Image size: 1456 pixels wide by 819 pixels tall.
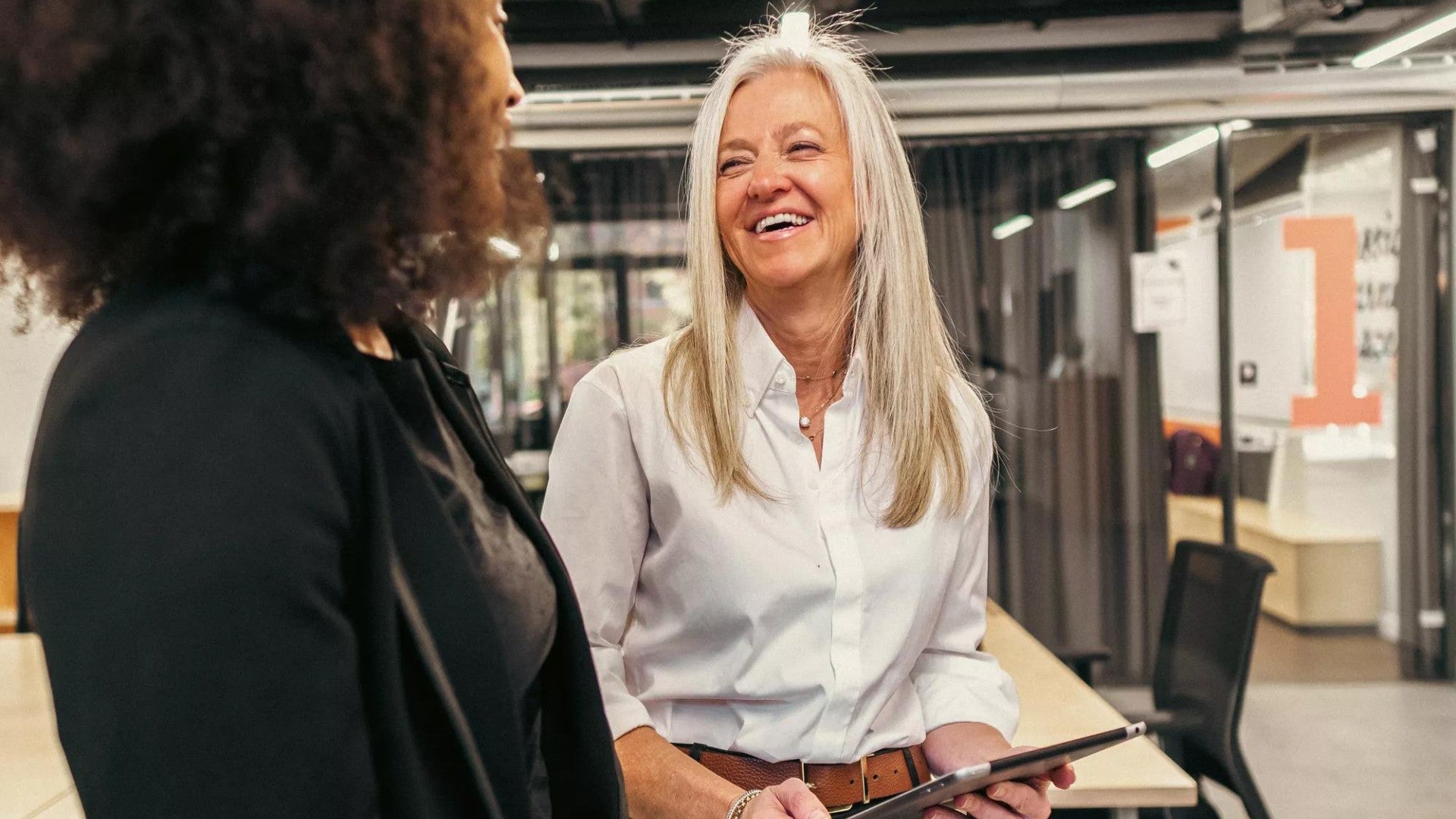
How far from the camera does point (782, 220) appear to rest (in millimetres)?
1464

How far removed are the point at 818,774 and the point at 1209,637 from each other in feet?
6.70

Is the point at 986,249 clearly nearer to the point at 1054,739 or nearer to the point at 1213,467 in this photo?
the point at 1213,467

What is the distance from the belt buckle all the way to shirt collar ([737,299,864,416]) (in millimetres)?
472

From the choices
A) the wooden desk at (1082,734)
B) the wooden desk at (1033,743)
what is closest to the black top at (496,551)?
the wooden desk at (1033,743)

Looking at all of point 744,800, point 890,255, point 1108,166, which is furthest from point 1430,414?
point 744,800

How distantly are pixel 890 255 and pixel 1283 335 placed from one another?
16.3ft

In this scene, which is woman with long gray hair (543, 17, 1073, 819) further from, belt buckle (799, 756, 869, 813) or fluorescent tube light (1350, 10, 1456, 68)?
fluorescent tube light (1350, 10, 1456, 68)

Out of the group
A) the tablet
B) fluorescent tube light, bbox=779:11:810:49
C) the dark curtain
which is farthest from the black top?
the dark curtain

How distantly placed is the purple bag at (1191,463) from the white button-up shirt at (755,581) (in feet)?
15.8

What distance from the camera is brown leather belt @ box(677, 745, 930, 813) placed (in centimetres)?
136

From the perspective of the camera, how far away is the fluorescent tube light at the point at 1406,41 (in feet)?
14.0

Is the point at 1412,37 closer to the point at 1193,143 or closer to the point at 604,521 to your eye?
the point at 1193,143

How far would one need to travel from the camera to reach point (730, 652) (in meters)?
1.38

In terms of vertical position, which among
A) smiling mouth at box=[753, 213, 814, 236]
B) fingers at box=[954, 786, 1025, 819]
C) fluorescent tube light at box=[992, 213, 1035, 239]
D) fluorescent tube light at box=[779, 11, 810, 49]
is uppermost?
fluorescent tube light at box=[992, 213, 1035, 239]
